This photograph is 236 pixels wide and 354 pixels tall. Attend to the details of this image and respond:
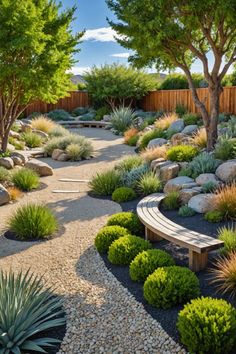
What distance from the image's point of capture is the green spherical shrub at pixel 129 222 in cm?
600

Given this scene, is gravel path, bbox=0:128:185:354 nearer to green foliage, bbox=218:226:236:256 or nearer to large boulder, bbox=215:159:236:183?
green foliage, bbox=218:226:236:256

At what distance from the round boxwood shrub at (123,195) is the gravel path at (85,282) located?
0.68ft

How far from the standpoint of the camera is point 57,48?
38.3 feet

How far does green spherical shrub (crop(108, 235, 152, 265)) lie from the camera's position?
16.1ft

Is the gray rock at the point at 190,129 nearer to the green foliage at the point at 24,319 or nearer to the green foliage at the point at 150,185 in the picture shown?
the green foliage at the point at 150,185

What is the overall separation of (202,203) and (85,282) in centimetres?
261

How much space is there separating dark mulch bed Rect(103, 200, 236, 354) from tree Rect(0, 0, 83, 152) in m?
5.86

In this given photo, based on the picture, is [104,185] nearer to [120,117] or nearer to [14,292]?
[14,292]

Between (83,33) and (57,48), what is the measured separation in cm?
146

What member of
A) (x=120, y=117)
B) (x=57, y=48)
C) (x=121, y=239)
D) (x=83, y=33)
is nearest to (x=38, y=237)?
(x=121, y=239)

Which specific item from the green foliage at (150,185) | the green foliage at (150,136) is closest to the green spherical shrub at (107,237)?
the green foliage at (150,185)

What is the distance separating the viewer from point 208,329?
313cm

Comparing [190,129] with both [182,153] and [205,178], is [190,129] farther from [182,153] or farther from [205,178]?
[205,178]

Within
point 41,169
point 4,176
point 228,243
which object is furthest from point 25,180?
point 228,243
